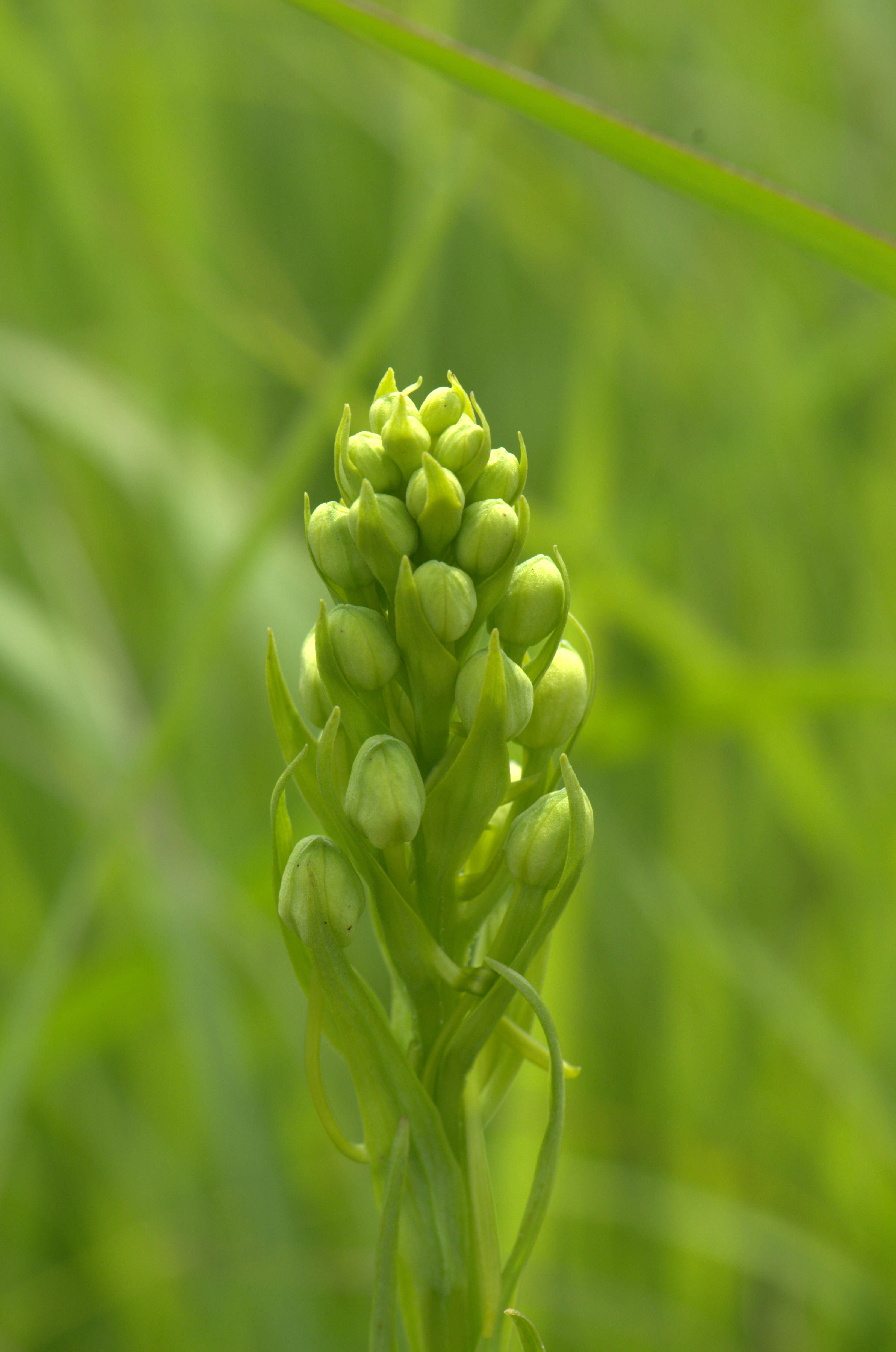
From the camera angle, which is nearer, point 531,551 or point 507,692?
point 507,692

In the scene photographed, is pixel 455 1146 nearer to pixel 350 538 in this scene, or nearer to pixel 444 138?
pixel 350 538

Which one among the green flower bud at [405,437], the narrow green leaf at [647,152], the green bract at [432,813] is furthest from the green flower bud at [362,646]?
the narrow green leaf at [647,152]

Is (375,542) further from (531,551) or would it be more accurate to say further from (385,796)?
(531,551)

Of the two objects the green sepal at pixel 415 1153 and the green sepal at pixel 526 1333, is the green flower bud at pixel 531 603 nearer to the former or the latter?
the green sepal at pixel 415 1153

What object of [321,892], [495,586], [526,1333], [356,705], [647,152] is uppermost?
[647,152]

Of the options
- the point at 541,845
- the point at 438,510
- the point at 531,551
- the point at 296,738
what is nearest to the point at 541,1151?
the point at 541,845

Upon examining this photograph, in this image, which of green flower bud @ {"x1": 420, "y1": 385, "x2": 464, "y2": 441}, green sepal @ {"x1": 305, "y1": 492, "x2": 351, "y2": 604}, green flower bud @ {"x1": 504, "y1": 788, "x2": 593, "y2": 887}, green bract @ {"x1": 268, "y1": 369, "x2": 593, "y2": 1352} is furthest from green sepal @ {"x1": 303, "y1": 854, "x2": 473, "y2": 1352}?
green flower bud @ {"x1": 420, "y1": 385, "x2": 464, "y2": 441}
